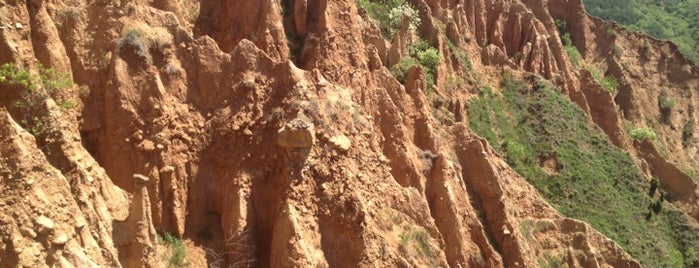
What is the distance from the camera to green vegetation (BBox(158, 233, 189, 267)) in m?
17.0

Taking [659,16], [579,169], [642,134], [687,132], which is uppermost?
[659,16]

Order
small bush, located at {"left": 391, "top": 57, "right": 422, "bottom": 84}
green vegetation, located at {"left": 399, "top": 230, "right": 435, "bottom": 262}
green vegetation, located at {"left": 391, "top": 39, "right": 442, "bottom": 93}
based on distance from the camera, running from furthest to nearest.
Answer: green vegetation, located at {"left": 391, "top": 39, "right": 442, "bottom": 93}, small bush, located at {"left": 391, "top": 57, "right": 422, "bottom": 84}, green vegetation, located at {"left": 399, "top": 230, "right": 435, "bottom": 262}

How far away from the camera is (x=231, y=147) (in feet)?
63.2

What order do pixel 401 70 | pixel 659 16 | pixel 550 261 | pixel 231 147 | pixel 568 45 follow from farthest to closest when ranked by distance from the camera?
pixel 659 16
pixel 568 45
pixel 401 70
pixel 550 261
pixel 231 147

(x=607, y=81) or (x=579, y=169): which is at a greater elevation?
(x=607, y=81)

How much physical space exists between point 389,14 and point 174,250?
2388 cm

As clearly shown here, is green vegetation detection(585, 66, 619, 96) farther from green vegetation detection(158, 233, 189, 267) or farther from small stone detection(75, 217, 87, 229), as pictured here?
small stone detection(75, 217, 87, 229)

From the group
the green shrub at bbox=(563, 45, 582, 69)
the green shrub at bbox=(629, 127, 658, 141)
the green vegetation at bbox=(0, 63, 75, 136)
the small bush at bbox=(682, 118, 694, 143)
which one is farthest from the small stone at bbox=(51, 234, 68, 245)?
the small bush at bbox=(682, 118, 694, 143)

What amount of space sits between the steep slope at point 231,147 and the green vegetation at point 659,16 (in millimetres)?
67958

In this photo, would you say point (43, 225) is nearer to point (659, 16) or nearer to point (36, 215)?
point (36, 215)

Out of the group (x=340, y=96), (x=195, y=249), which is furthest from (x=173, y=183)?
(x=340, y=96)

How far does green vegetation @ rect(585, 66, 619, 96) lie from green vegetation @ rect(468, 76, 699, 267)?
557 inches

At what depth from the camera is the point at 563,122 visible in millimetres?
45812

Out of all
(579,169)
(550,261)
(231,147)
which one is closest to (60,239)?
(231,147)
